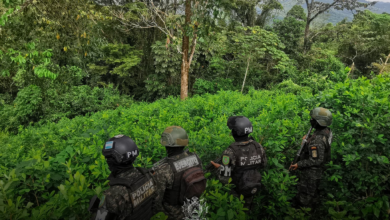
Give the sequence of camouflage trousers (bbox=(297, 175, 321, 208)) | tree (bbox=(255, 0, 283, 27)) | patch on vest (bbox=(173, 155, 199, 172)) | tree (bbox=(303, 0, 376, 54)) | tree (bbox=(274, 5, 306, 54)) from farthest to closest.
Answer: tree (bbox=(255, 0, 283, 27))
tree (bbox=(303, 0, 376, 54))
tree (bbox=(274, 5, 306, 54))
camouflage trousers (bbox=(297, 175, 321, 208))
patch on vest (bbox=(173, 155, 199, 172))

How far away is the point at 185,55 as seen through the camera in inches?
433

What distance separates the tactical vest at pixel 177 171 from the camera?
238 cm

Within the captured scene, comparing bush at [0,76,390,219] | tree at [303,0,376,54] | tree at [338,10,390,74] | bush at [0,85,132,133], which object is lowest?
bush at [0,85,132,133]

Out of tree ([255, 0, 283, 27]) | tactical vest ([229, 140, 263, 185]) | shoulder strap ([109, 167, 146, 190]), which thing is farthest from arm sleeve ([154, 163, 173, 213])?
tree ([255, 0, 283, 27])

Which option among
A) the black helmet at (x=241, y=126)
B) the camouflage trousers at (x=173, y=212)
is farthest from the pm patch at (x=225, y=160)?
the camouflage trousers at (x=173, y=212)

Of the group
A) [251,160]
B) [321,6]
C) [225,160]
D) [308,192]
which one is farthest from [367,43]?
[225,160]

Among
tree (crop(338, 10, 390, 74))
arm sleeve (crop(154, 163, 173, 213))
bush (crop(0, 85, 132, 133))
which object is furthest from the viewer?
tree (crop(338, 10, 390, 74))

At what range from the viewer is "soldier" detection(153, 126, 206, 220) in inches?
92.3

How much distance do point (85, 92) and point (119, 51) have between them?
403 cm

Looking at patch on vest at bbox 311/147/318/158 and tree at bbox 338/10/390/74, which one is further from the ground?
tree at bbox 338/10/390/74

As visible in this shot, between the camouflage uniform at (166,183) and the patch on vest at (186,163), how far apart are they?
0.05m

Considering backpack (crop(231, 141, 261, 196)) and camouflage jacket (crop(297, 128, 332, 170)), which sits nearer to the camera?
backpack (crop(231, 141, 261, 196))

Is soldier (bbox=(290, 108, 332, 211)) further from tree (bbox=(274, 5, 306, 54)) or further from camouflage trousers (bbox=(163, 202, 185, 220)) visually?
tree (bbox=(274, 5, 306, 54))

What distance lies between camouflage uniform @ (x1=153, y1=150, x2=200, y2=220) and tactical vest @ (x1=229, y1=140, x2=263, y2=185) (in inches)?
32.9
